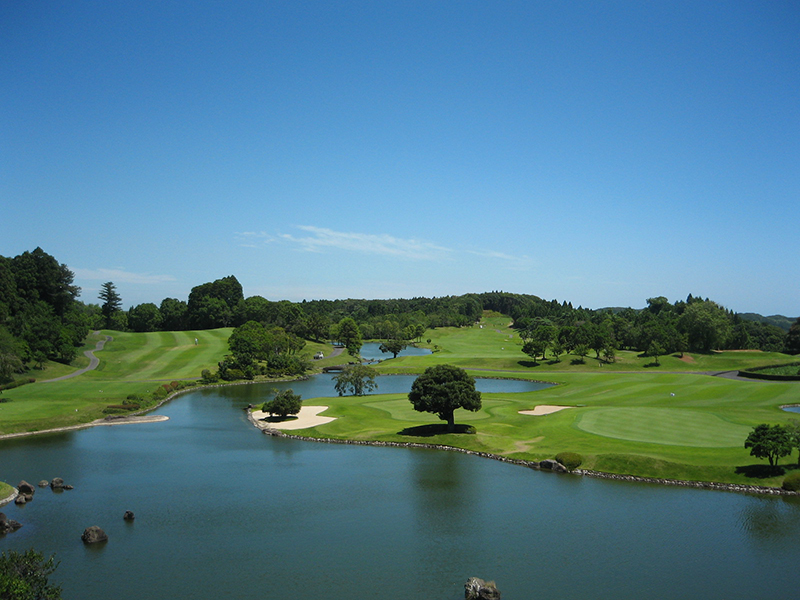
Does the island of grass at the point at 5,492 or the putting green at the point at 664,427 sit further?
the putting green at the point at 664,427

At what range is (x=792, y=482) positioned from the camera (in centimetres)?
3972

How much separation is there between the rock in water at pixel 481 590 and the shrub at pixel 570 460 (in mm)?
22908

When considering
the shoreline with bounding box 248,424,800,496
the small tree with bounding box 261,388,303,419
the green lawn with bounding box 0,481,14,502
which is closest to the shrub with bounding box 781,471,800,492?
the shoreline with bounding box 248,424,800,496

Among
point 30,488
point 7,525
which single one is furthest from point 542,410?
point 7,525

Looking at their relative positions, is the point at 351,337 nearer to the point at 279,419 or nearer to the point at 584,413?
the point at 279,419

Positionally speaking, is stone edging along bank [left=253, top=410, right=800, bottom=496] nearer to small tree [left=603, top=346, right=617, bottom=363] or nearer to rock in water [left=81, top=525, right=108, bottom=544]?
rock in water [left=81, top=525, right=108, bottom=544]

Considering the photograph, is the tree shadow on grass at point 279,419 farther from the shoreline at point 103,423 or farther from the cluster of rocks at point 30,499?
the cluster of rocks at point 30,499

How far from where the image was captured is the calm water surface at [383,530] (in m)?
27.3

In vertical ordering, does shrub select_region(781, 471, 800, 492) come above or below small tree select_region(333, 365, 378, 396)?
below

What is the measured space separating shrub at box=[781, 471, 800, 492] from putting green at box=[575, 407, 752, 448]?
7626mm

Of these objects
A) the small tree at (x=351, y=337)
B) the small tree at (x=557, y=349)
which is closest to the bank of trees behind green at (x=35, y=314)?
the small tree at (x=351, y=337)

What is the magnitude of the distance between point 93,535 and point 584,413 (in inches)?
1932

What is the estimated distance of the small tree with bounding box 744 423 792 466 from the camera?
40.7 m

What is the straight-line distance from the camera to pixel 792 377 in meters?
84.6
